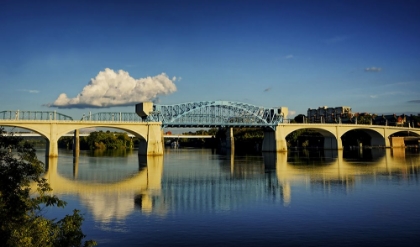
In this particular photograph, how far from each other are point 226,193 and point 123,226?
11.9 m

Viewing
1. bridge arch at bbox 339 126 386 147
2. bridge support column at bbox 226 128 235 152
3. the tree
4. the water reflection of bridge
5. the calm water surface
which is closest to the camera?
the tree

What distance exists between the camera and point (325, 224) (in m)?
18.7

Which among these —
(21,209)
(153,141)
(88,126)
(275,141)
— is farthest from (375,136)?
(21,209)

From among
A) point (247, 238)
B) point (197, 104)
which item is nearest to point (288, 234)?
point (247, 238)

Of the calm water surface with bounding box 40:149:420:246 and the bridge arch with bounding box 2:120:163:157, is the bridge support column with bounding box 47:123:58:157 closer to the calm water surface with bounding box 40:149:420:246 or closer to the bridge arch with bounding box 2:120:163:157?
the bridge arch with bounding box 2:120:163:157

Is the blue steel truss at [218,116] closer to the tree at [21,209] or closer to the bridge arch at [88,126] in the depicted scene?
the bridge arch at [88,126]

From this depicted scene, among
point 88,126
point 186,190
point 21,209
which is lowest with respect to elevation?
point 186,190

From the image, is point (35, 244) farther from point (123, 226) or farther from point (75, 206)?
point (75, 206)

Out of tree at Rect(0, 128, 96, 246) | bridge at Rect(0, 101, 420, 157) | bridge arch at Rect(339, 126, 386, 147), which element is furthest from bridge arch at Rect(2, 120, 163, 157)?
tree at Rect(0, 128, 96, 246)

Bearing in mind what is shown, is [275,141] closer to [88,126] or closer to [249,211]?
[88,126]

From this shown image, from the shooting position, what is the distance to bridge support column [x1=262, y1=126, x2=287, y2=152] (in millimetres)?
94381

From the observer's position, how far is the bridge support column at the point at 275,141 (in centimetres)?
9438

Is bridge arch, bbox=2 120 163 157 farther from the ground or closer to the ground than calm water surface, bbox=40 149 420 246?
farther from the ground

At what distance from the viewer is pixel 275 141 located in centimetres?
9562
